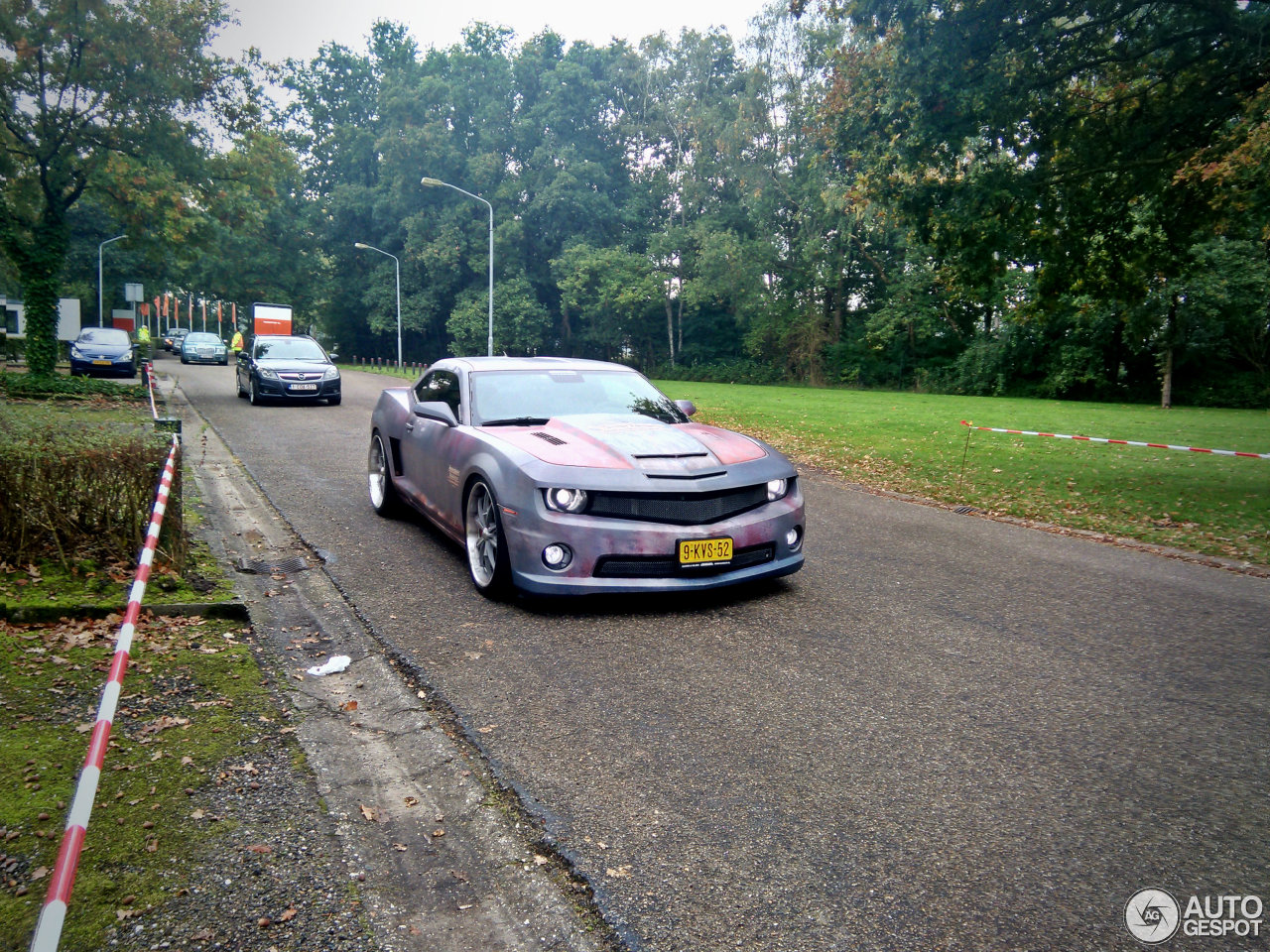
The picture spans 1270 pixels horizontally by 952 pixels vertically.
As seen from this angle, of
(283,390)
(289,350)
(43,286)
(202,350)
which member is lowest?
(283,390)

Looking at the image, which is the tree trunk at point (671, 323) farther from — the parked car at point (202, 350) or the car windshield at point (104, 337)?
the car windshield at point (104, 337)

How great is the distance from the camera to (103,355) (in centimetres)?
3041

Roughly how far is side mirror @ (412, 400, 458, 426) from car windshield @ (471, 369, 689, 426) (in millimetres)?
195

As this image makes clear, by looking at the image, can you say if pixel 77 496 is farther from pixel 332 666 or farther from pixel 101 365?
pixel 101 365

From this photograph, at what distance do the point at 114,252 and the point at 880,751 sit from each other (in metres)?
65.7

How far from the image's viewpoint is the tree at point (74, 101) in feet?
64.3

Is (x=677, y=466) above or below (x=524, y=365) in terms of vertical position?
below

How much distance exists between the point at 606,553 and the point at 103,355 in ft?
102

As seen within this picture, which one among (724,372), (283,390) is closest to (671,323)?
(724,372)

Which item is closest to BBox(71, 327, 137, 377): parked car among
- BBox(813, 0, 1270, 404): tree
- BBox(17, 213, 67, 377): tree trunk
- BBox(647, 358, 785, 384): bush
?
BBox(17, 213, 67, 377): tree trunk

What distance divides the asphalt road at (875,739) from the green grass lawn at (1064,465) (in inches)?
111

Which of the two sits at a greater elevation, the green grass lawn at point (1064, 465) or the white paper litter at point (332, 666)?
the green grass lawn at point (1064, 465)

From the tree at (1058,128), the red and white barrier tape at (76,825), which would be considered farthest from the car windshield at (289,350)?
the red and white barrier tape at (76,825)

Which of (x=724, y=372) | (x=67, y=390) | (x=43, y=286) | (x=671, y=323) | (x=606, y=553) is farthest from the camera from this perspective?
(x=671, y=323)
